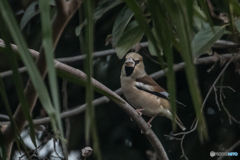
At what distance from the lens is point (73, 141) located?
117 inches

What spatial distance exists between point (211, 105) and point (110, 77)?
0.87 meters

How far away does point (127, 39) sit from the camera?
1.74m

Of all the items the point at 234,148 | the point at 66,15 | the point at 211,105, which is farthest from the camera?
the point at 211,105

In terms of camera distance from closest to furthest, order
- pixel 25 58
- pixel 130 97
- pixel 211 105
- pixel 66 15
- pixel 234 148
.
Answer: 1. pixel 25 58
2. pixel 66 15
3. pixel 130 97
4. pixel 234 148
5. pixel 211 105

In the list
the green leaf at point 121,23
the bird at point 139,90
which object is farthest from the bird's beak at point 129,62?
the green leaf at point 121,23

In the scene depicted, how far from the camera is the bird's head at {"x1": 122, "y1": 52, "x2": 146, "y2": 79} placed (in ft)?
7.24

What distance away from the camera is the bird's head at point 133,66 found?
2.21m

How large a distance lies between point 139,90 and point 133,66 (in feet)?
0.52

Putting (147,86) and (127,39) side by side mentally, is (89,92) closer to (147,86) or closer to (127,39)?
(127,39)

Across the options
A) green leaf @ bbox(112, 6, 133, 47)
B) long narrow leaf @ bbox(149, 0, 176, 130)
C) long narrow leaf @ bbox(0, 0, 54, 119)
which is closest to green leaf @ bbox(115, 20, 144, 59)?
green leaf @ bbox(112, 6, 133, 47)

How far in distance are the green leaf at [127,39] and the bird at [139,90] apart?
1.44 ft

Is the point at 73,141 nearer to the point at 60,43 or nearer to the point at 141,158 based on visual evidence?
the point at 141,158

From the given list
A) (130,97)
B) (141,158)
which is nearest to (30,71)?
(130,97)

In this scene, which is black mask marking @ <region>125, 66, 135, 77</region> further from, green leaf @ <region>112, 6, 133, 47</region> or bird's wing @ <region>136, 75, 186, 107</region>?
green leaf @ <region>112, 6, 133, 47</region>
